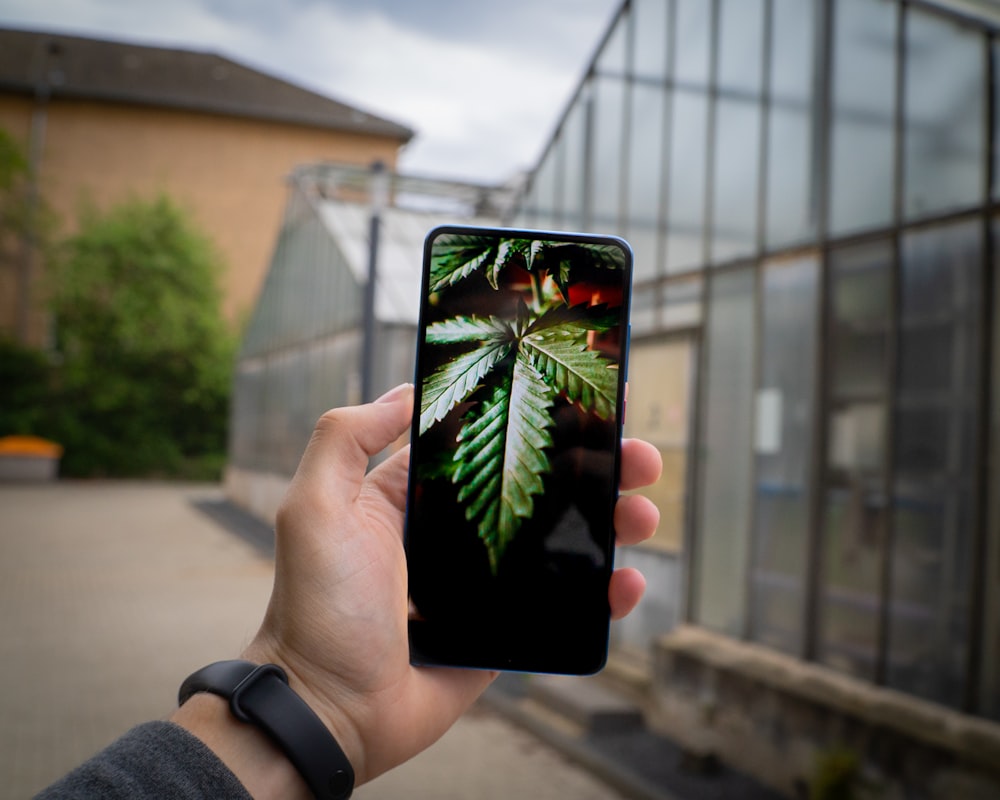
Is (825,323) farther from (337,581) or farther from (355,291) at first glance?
(355,291)

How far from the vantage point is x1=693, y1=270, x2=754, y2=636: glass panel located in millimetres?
5891

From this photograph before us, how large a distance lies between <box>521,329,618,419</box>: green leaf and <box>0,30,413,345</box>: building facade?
28801 millimetres

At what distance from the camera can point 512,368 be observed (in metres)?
1.13

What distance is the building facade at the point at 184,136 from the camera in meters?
30.0

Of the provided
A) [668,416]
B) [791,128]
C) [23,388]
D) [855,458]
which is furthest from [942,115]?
[23,388]

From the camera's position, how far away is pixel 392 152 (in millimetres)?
32062

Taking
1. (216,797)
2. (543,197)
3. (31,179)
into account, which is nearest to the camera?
(216,797)

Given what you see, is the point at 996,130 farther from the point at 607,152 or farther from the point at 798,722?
the point at 607,152

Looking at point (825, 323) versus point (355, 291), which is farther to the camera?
point (355, 291)

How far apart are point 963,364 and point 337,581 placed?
3.88m

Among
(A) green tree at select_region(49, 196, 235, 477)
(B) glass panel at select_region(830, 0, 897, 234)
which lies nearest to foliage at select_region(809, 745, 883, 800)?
(B) glass panel at select_region(830, 0, 897, 234)

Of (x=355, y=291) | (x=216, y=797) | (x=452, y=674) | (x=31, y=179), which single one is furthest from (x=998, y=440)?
(x=31, y=179)

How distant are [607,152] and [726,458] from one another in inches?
87.1

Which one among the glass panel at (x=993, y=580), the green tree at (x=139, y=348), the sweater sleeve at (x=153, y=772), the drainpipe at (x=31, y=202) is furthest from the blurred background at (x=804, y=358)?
the drainpipe at (x=31, y=202)
